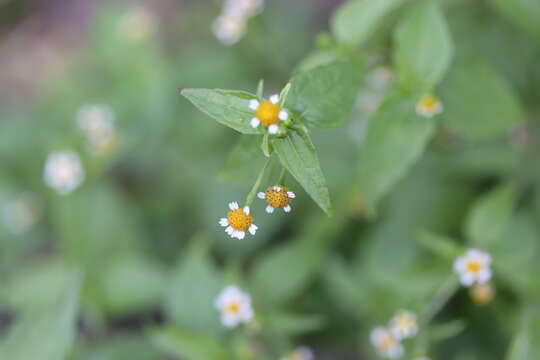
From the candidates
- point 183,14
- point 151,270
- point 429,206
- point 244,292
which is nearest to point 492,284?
point 429,206

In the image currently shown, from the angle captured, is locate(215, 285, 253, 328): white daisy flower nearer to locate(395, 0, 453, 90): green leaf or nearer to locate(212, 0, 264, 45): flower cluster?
locate(395, 0, 453, 90): green leaf

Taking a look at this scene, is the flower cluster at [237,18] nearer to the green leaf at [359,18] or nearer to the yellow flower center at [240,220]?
the green leaf at [359,18]

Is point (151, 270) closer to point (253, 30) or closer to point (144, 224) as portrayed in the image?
point (144, 224)

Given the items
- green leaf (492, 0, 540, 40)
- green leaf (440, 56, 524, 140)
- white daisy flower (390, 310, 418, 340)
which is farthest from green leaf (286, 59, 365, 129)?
white daisy flower (390, 310, 418, 340)

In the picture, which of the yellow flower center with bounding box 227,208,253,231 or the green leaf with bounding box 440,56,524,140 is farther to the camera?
the green leaf with bounding box 440,56,524,140

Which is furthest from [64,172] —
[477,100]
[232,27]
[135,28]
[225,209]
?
[477,100]
